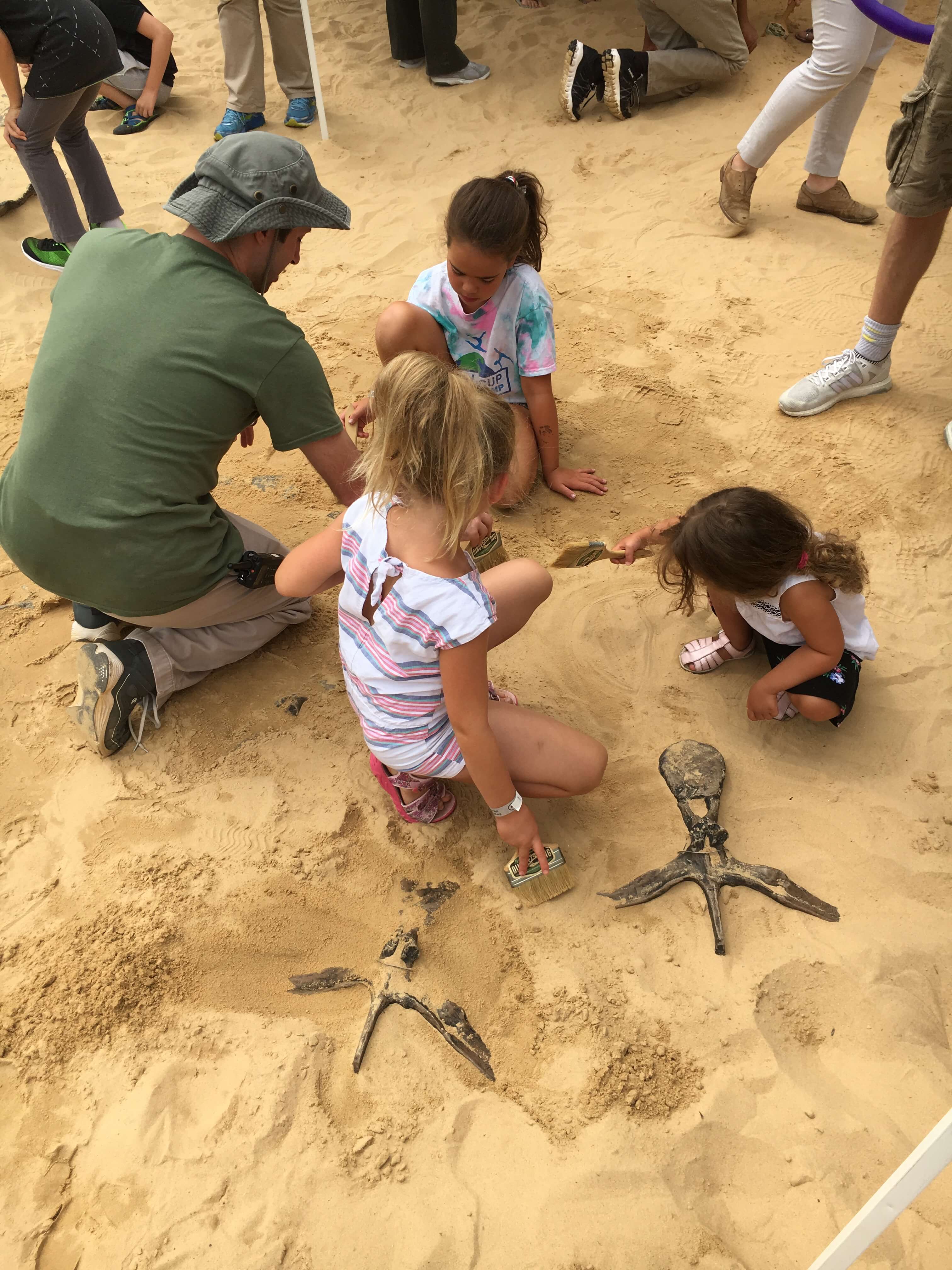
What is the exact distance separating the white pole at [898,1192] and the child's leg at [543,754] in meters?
0.94

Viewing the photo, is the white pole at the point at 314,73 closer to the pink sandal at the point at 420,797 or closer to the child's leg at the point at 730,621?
the child's leg at the point at 730,621

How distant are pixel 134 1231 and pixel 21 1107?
30cm

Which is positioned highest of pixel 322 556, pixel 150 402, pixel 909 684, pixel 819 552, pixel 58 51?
pixel 58 51

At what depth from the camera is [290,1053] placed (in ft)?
5.23

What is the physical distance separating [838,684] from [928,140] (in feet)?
5.11

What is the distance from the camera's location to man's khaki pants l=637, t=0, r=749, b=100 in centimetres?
418

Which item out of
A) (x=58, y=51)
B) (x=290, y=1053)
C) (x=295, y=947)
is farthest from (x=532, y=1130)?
(x=58, y=51)

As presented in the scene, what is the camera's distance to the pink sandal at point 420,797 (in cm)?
187

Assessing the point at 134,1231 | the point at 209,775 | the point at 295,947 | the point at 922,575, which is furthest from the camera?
the point at 922,575

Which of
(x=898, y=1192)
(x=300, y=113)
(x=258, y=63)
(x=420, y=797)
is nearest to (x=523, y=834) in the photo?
(x=420, y=797)

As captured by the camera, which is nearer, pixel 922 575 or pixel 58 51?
pixel 922 575

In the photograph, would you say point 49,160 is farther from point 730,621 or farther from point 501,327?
point 730,621

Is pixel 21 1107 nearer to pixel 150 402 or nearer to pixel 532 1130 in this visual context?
pixel 532 1130

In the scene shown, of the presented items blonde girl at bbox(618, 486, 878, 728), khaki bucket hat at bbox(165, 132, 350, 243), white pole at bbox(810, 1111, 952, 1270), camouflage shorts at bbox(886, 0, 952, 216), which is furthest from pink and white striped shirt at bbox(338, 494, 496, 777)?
camouflage shorts at bbox(886, 0, 952, 216)
